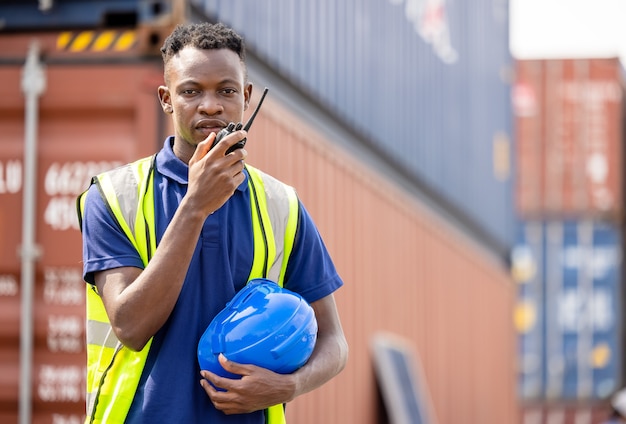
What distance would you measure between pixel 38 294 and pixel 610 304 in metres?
18.5

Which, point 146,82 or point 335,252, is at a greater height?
point 146,82

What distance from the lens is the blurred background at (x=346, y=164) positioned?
5.42 metres

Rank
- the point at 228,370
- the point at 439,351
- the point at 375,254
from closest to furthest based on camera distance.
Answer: the point at 228,370, the point at 375,254, the point at 439,351

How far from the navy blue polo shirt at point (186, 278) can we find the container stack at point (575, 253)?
809 inches

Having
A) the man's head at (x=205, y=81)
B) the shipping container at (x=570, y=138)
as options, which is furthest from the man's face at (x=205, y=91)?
the shipping container at (x=570, y=138)

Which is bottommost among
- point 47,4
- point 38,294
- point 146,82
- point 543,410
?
point 543,410

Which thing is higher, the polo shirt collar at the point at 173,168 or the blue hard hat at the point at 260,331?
the polo shirt collar at the point at 173,168

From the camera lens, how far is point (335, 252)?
7973 mm

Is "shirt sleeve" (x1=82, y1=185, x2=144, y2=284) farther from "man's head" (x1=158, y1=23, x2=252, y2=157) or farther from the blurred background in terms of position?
the blurred background

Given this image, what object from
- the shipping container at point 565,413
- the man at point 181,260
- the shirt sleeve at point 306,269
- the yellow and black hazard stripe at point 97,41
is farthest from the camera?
the shipping container at point 565,413

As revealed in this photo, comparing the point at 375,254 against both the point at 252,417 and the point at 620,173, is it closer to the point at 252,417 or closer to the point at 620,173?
the point at 252,417

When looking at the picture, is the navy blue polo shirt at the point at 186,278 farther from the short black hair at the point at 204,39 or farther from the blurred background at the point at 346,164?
the blurred background at the point at 346,164

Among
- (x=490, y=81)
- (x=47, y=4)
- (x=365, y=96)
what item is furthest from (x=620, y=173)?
(x=47, y=4)

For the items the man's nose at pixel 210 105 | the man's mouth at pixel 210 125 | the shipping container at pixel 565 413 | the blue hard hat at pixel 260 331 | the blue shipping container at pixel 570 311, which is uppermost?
the man's nose at pixel 210 105
